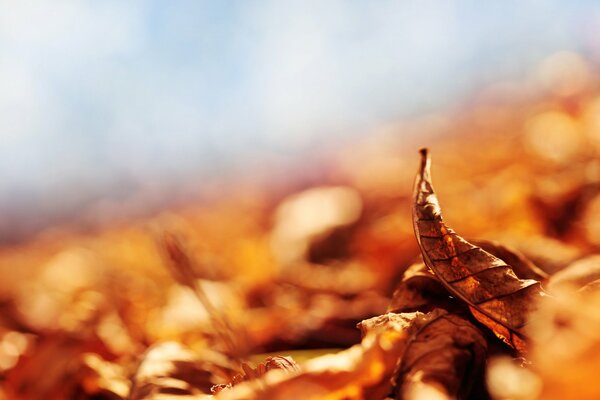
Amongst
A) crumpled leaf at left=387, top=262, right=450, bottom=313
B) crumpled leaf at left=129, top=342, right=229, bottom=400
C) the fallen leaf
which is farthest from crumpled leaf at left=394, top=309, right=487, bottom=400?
crumpled leaf at left=129, top=342, right=229, bottom=400

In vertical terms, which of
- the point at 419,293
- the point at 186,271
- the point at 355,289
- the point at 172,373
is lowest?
the point at 355,289

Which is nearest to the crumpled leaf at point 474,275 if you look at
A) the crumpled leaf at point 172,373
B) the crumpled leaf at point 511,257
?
the crumpled leaf at point 511,257

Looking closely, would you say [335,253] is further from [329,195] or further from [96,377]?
[96,377]

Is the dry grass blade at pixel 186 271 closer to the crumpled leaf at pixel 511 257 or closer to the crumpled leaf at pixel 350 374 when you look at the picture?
the crumpled leaf at pixel 350 374

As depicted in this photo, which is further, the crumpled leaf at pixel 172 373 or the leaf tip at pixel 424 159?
the crumpled leaf at pixel 172 373

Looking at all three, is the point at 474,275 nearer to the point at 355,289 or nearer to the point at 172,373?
the point at 172,373

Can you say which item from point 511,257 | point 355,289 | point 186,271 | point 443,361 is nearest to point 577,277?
point 511,257
